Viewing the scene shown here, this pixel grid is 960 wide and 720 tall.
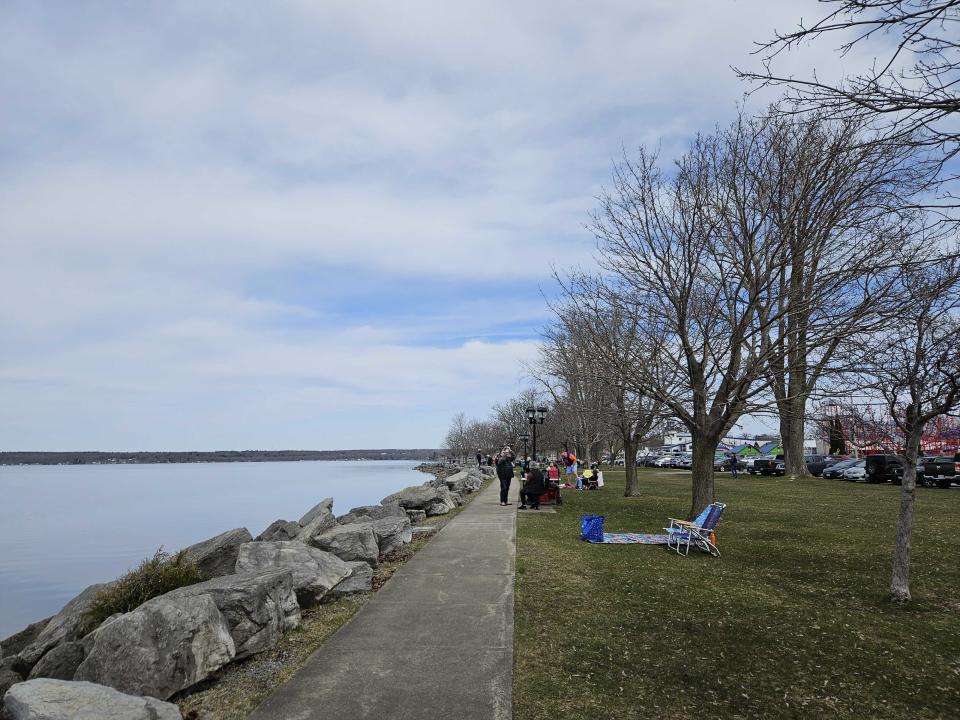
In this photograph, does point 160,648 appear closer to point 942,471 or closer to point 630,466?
point 630,466

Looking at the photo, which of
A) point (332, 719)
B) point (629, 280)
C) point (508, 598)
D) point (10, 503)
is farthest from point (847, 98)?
point (10, 503)

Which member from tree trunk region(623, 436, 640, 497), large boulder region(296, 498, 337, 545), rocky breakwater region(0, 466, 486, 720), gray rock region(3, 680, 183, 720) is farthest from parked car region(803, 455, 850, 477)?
gray rock region(3, 680, 183, 720)

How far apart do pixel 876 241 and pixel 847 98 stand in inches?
397

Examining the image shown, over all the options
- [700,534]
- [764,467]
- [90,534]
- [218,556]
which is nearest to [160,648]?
[218,556]

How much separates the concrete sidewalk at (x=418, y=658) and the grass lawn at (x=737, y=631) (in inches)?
10.3

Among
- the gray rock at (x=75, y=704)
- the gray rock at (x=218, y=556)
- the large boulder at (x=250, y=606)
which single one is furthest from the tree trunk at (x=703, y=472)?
the gray rock at (x=75, y=704)

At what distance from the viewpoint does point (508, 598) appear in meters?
7.93

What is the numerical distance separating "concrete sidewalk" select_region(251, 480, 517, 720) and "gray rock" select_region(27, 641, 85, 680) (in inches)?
85.4

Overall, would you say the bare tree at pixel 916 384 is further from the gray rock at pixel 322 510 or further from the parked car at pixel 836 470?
the parked car at pixel 836 470

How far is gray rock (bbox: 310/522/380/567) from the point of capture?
9.97 metres

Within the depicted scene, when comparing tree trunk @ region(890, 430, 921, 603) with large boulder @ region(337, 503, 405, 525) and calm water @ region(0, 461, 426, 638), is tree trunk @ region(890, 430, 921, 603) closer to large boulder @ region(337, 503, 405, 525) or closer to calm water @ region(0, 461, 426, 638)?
large boulder @ region(337, 503, 405, 525)

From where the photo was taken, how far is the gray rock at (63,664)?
5.93 metres

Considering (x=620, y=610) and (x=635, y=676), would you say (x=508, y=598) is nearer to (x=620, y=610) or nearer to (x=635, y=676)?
(x=620, y=610)

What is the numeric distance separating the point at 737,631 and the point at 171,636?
5256 millimetres
